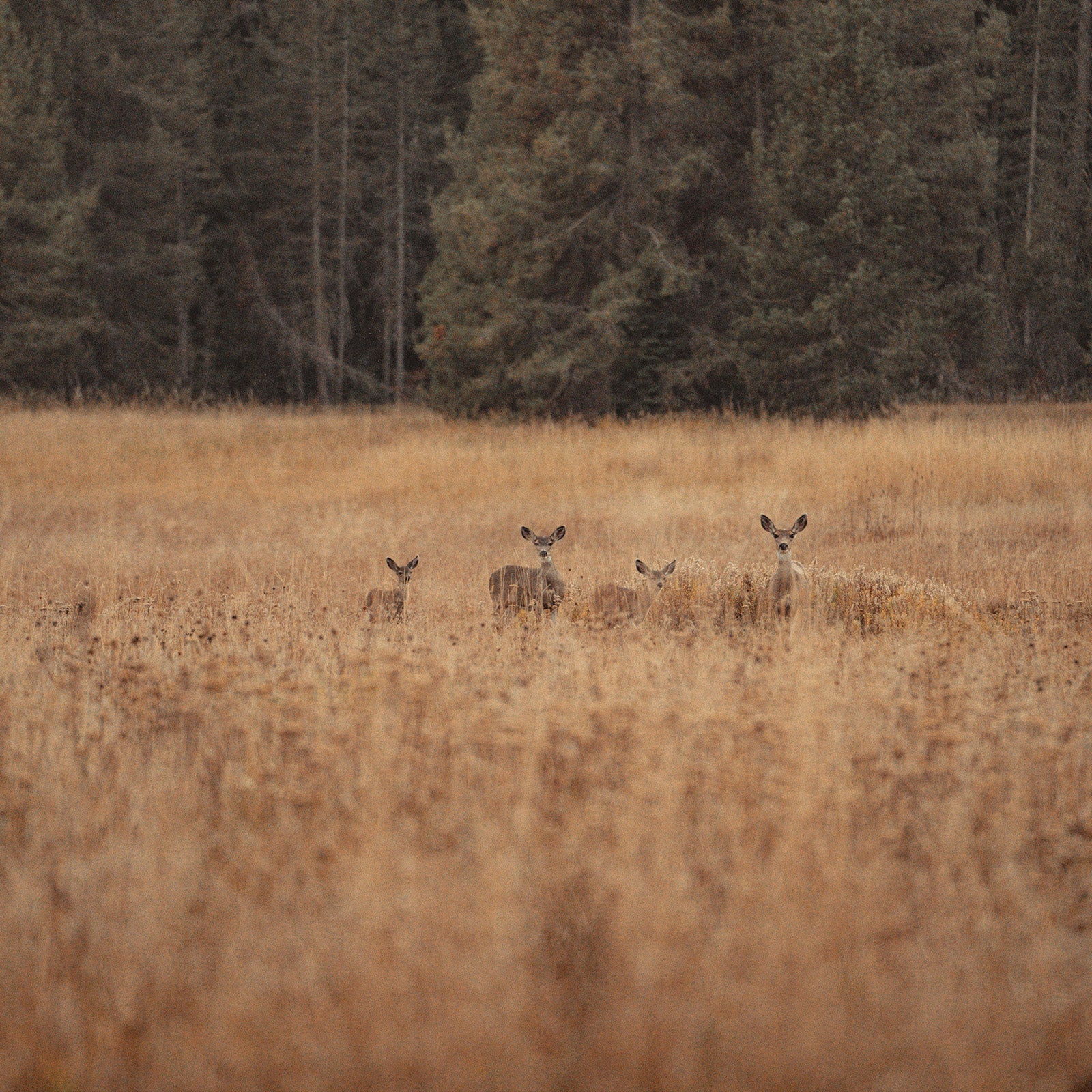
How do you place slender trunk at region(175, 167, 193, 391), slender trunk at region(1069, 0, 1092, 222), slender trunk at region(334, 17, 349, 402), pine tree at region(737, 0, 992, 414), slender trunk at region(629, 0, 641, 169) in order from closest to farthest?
pine tree at region(737, 0, 992, 414), slender trunk at region(629, 0, 641, 169), slender trunk at region(1069, 0, 1092, 222), slender trunk at region(334, 17, 349, 402), slender trunk at region(175, 167, 193, 391)

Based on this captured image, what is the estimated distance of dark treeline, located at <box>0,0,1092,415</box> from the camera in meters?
22.5

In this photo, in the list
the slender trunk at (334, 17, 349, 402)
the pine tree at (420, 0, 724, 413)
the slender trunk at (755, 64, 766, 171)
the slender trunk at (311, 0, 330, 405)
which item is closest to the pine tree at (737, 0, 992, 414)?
the slender trunk at (755, 64, 766, 171)

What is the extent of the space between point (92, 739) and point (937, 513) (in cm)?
919

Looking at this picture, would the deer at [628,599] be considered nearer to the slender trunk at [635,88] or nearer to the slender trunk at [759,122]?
the slender trunk at [635,88]

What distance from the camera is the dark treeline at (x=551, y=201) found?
2255 cm

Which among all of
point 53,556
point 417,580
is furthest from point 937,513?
point 53,556

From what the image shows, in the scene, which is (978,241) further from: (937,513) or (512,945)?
(512,945)

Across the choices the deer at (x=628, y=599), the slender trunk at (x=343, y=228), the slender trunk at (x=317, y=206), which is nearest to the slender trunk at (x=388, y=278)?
the slender trunk at (x=343, y=228)

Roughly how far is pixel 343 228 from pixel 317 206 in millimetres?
995

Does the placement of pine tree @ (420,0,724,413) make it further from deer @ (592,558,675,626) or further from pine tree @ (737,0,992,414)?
deer @ (592,558,675,626)

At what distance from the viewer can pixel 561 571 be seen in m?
9.66

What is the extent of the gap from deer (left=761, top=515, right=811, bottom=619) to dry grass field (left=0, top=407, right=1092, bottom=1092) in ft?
0.69

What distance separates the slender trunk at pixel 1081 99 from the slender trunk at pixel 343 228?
2003 centimetres

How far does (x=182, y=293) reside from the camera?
37.0 metres
